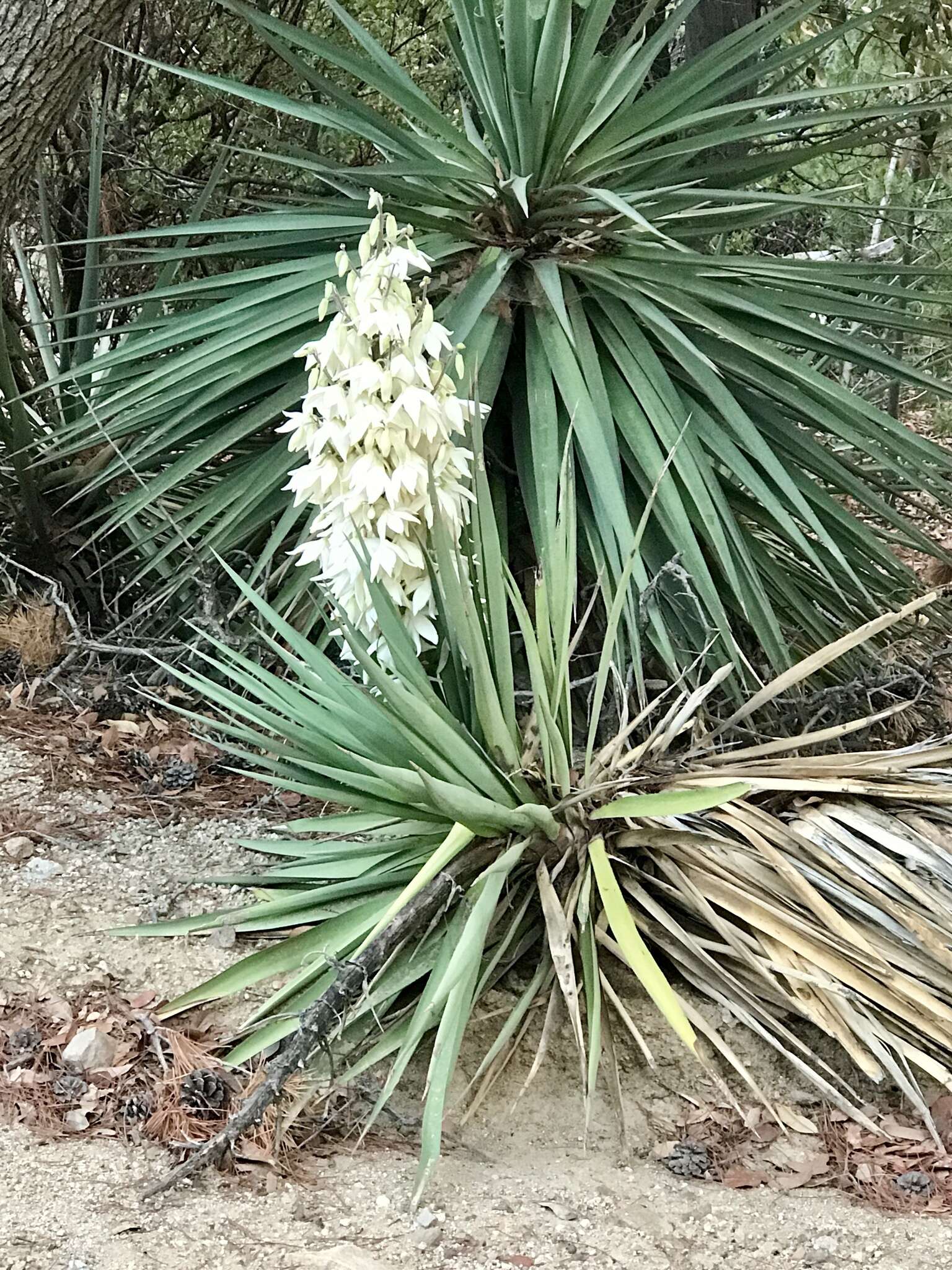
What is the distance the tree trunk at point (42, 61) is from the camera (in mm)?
2787

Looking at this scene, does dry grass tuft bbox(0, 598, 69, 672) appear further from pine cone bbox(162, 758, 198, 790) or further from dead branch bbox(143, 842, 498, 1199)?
dead branch bbox(143, 842, 498, 1199)

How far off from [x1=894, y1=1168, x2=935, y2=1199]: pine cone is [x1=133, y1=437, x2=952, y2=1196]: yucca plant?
12 cm

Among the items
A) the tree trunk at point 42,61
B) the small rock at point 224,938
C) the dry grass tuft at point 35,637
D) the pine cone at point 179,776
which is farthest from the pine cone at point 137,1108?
the tree trunk at point 42,61

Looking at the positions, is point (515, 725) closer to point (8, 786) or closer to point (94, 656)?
point (8, 786)

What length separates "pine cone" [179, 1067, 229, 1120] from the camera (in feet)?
6.61

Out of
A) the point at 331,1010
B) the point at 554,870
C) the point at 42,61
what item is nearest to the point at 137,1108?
the point at 331,1010

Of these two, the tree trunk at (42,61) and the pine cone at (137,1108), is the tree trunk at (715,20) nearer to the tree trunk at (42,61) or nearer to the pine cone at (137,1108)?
the tree trunk at (42,61)

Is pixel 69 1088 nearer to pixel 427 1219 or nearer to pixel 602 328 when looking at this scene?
pixel 427 1219

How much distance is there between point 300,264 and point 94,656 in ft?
4.24

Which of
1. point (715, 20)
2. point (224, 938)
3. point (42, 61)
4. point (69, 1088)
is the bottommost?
point (69, 1088)

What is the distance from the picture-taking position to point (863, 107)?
296 centimetres

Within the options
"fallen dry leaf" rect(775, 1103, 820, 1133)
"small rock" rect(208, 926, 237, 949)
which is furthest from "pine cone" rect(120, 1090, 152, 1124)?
"fallen dry leaf" rect(775, 1103, 820, 1133)

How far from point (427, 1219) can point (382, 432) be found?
125 centimetres

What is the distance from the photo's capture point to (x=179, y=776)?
3.17m
